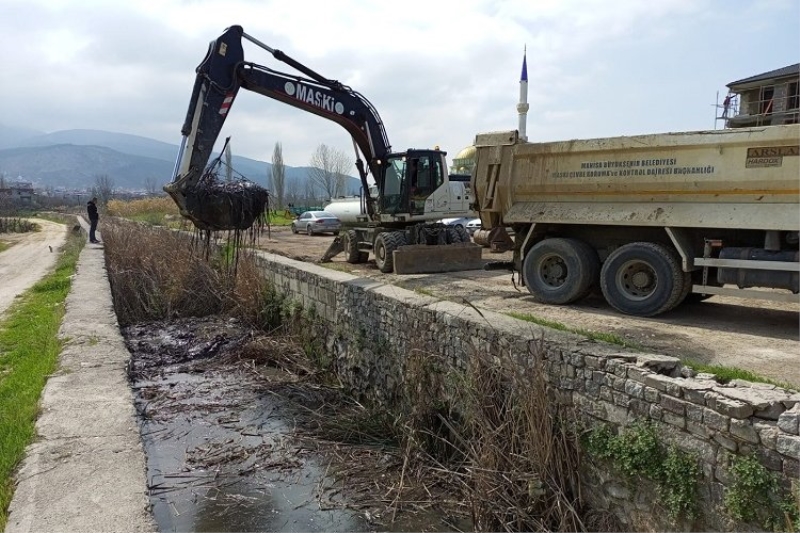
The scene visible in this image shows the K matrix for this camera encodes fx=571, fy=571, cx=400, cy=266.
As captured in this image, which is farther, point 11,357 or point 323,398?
point 323,398

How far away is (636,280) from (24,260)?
2254 centimetres

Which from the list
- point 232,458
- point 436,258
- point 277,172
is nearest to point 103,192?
point 277,172

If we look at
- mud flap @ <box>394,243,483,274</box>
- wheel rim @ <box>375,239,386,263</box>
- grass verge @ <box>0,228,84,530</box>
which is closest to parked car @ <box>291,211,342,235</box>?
grass verge @ <box>0,228,84,530</box>

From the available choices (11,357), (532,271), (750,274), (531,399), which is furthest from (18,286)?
(750,274)

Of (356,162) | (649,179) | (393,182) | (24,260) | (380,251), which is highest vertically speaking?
(356,162)

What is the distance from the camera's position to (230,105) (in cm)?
952

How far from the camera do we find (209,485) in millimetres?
5496

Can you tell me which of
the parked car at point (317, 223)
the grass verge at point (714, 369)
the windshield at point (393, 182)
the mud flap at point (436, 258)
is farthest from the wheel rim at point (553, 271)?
the parked car at point (317, 223)

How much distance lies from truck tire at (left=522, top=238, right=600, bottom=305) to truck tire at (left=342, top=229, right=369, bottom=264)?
5.50 metres

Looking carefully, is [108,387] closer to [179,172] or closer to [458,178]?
[179,172]

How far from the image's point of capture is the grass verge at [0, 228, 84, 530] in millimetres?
4031

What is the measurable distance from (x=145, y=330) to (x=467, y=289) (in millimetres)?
6688

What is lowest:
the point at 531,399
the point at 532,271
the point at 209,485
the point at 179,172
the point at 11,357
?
the point at 209,485

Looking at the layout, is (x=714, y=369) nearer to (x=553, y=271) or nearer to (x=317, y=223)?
(x=553, y=271)
